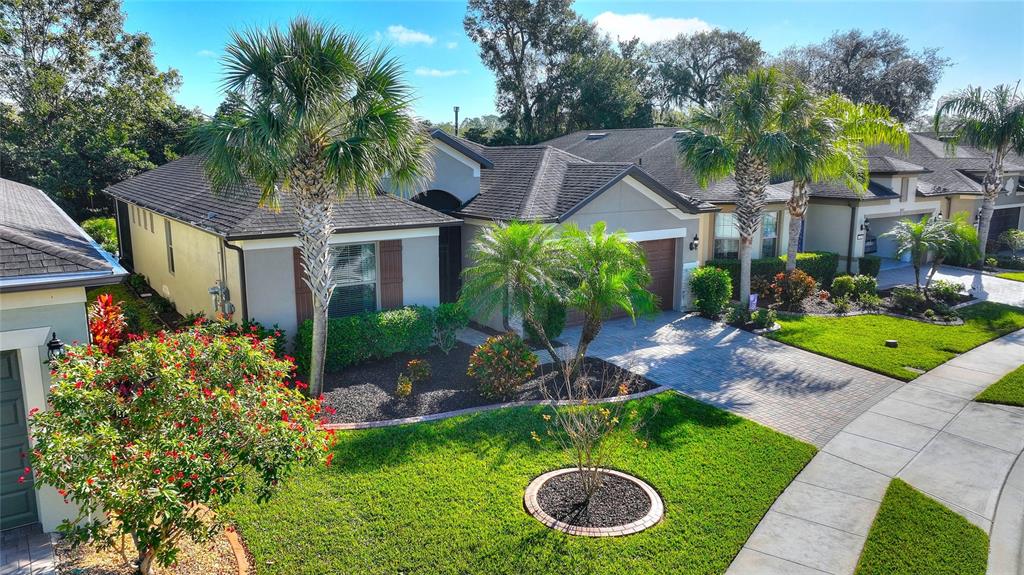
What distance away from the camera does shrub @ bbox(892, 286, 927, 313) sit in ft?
65.0

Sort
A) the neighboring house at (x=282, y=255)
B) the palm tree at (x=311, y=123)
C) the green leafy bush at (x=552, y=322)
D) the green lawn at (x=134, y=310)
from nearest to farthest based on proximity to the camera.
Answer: the palm tree at (x=311, y=123)
the neighboring house at (x=282, y=255)
the green leafy bush at (x=552, y=322)
the green lawn at (x=134, y=310)

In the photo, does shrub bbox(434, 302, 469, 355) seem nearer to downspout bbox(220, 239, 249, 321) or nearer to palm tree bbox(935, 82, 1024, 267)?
downspout bbox(220, 239, 249, 321)

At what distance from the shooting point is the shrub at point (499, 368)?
40.1 ft

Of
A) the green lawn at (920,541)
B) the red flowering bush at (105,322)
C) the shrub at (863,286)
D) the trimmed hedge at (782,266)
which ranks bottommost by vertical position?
the green lawn at (920,541)

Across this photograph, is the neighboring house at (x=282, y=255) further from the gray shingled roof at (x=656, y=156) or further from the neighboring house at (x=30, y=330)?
the gray shingled roof at (x=656, y=156)

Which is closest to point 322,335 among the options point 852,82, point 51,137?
point 51,137

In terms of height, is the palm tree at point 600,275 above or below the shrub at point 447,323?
above

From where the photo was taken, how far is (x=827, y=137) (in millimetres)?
17625

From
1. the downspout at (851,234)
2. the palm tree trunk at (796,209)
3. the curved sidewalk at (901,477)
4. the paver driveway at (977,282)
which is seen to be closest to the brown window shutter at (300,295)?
the curved sidewalk at (901,477)

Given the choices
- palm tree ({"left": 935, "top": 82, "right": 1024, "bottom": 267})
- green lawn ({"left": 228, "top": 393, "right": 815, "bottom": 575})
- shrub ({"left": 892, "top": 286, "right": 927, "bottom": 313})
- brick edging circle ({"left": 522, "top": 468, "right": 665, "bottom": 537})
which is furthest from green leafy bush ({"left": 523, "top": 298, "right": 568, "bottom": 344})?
palm tree ({"left": 935, "top": 82, "right": 1024, "bottom": 267})

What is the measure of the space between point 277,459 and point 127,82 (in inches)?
1568

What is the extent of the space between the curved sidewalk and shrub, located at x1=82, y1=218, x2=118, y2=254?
26781 mm

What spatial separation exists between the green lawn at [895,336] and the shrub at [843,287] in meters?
1.54

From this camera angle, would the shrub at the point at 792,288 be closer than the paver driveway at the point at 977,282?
Yes
